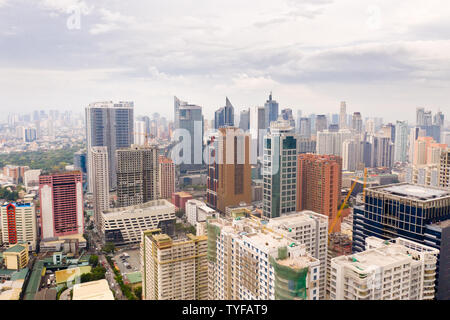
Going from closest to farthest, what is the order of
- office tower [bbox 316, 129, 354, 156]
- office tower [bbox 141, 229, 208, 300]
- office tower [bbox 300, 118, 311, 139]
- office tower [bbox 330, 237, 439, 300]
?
office tower [bbox 330, 237, 439, 300]
office tower [bbox 141, 229, 208, 300]
office tower [bbox 300, 118, 311, 139]
office tower [bbox 316, 129, 354, 156]

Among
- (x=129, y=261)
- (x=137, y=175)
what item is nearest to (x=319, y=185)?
(x=129, y=261)

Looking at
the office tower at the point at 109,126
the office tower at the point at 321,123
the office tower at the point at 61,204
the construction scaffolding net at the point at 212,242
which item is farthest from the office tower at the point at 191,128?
the construction scaffolding net at the point at 212,242

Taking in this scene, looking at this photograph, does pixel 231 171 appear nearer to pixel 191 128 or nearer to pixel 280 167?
pixel 191 128

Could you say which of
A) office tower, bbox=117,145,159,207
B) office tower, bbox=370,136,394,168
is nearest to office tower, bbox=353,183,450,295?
office tower, bbox=117,145,159,207

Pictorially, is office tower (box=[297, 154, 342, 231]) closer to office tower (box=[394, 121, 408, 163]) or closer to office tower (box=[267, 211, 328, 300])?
office tower (box=[394, 121, 408, 163])
